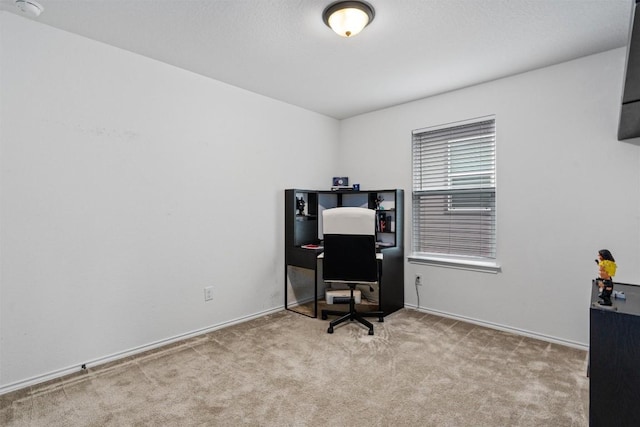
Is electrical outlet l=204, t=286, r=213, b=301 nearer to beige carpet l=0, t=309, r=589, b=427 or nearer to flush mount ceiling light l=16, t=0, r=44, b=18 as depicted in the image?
beige carpet l=0, t=309, r=589, b=427

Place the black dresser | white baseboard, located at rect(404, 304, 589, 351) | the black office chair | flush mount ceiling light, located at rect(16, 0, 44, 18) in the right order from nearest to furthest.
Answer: the black dresser → flush mount ceiling light, located at rect(16, 0, 44, 18) → white baseboard, located at rect(404, 304, 589, 351) → the black office chair

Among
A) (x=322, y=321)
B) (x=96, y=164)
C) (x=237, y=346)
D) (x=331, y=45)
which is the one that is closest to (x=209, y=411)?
(x=237, y=346)

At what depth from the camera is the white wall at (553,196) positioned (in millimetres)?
2619

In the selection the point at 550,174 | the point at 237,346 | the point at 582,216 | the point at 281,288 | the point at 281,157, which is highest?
the point at 281,157

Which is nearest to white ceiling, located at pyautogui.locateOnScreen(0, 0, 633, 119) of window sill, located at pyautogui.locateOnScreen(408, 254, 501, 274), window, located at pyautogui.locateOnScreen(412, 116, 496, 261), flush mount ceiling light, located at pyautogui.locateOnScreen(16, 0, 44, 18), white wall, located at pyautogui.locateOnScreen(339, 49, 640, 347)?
flush mount ceiling light, located at pyautogui.locateOnScreen(16, 0, 44, 18)

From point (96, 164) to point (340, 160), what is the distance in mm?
3022

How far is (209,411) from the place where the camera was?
1.96m

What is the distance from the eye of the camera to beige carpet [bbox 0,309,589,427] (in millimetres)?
1896

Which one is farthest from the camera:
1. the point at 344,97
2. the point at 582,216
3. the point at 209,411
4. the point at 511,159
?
the point at 344,97

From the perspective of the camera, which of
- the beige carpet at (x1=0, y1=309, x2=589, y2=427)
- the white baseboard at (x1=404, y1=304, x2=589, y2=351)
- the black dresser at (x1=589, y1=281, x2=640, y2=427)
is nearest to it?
the black dresser at (x1=589, y1=281, x2=640, y2=427)

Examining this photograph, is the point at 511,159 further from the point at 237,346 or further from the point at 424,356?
the point at 237,346

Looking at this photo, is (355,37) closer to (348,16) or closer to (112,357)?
(348,16)

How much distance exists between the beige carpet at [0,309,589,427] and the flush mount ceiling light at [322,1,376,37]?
2.42 meters

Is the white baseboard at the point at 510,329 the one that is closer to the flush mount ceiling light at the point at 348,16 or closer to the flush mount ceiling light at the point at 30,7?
the flush mount ceiling light at the point at 348,16
